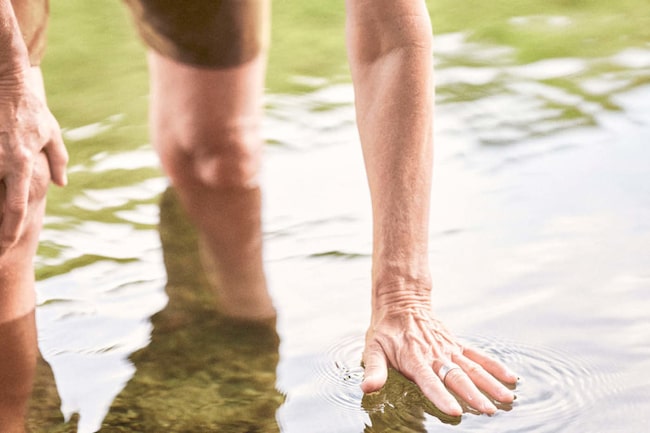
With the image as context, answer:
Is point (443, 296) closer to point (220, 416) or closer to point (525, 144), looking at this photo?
point (220, 416)

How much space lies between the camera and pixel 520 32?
3936 mm

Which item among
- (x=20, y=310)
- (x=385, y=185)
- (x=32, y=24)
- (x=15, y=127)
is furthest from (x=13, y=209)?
(x=385, y=185)

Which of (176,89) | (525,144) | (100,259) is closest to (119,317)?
(100,259)

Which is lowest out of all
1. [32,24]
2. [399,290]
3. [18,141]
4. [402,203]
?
[399,290]

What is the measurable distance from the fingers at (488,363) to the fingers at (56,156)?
785mm

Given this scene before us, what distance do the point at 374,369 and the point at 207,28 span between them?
3.34 feet

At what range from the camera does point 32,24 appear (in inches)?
88.1

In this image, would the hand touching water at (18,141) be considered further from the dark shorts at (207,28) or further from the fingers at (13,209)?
the dark shorts at (207,28)

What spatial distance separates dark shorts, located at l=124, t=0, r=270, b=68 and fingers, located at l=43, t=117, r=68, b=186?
60 centimetres

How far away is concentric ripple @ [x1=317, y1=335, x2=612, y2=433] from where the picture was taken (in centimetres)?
191

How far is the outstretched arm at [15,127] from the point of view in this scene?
1.95m

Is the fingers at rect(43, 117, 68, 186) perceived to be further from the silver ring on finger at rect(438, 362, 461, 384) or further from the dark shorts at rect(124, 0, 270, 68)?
the silver ring on finger at rect(438, 362, 461, 384)

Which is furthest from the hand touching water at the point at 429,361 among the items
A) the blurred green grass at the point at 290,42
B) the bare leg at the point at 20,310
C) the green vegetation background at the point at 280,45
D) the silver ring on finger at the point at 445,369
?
the blurred green grass at the point at 290,42

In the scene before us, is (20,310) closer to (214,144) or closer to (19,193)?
(19,193)
